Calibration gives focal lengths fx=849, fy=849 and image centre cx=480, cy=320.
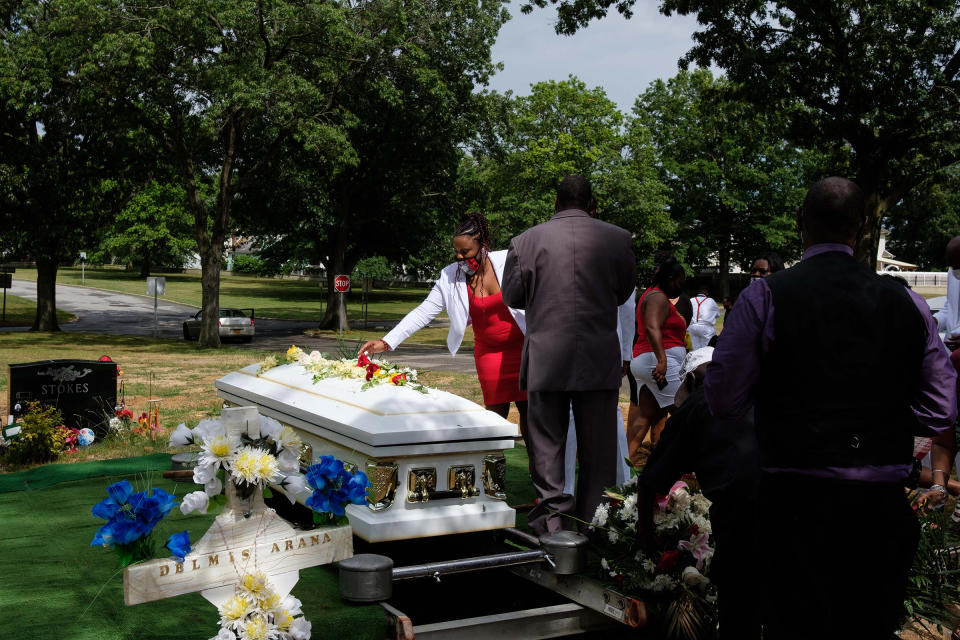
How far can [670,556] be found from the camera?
3.39 metres

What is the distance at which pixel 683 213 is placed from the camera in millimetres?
46375

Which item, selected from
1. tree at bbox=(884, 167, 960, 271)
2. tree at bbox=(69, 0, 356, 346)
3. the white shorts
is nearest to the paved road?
tree at bbox=(69, 0, 356, 346)

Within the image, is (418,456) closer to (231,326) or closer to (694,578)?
(694,578)

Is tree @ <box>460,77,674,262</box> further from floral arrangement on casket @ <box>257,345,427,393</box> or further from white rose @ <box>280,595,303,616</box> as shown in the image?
white rose @ <box>280,595,303,616</box>

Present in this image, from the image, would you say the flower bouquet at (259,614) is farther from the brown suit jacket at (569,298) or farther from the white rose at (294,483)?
the brown suit jacket at (569,298)

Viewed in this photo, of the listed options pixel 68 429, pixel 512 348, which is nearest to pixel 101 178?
pixel 68 429

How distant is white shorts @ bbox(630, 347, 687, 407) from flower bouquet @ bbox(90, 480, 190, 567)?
4368 millimetres

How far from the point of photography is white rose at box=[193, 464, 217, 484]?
109 inches

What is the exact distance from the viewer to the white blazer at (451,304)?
4887mm

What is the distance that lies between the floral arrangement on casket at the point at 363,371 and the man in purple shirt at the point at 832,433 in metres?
2.29

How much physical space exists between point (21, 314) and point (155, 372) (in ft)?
81.4

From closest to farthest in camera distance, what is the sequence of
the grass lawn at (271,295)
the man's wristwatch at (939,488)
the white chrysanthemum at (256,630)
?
the white chrysanthemum at (256,630) < the man's wristwatch at (939,488) < the grass lawn at (271,295)

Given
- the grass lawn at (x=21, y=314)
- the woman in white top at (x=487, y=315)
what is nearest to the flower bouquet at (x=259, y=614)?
the woman in white top at (x=487, y=315)

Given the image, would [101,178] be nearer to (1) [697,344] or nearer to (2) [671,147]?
(1) [697,344]
